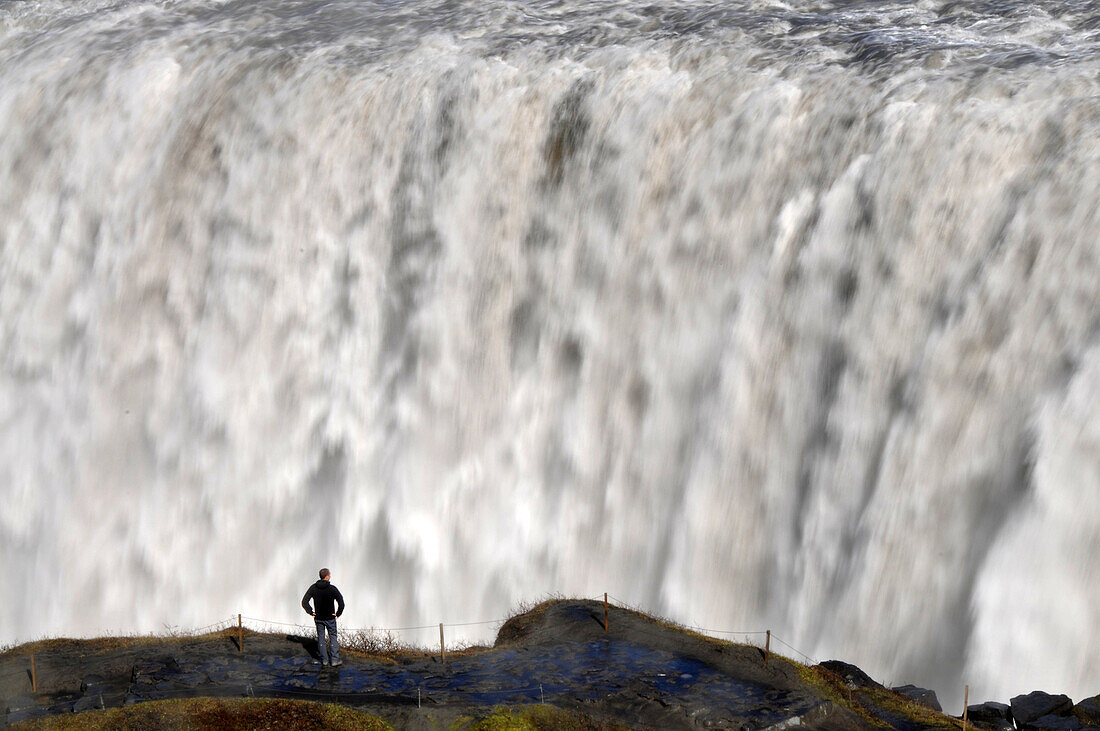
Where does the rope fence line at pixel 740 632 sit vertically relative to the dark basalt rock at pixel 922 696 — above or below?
above

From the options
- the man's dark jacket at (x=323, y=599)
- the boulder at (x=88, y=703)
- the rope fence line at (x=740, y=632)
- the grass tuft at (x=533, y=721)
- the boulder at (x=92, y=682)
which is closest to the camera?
the grass tuft at (x=533, y=721)

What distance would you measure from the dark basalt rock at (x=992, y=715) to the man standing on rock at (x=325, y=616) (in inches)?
352

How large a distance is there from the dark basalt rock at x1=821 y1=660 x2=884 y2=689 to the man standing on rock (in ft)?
23.9

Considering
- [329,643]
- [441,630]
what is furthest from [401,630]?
[441,630]

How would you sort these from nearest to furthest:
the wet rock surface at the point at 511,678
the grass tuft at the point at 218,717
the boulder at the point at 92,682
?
the grass tuft at the point at 218,717
the wet rock surface at the point at 511,678
the boulder at the point at 92,682

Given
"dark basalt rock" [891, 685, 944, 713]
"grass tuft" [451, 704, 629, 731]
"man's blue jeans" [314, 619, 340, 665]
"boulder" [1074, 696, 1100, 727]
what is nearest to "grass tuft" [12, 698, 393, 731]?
"grass tuft" [451, 704, 629, 731]

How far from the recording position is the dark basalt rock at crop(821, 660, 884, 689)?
15.9 metres

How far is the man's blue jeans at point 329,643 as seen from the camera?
1642cm

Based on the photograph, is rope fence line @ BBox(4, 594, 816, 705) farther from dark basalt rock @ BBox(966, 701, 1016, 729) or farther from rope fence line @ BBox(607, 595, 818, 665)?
dark basalt rock @ BBox(966, 701, 1016, 729)

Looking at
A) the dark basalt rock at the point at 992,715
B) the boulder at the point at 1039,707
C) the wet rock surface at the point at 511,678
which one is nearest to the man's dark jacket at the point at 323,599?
the wet rock surface at the point at 511,678

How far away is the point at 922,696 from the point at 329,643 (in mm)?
8689

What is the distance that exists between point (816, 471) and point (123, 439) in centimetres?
1652

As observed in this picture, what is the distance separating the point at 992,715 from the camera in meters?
14.8

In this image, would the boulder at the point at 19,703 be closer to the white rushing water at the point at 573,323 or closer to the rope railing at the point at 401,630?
the rope railing at the point at 401,630
